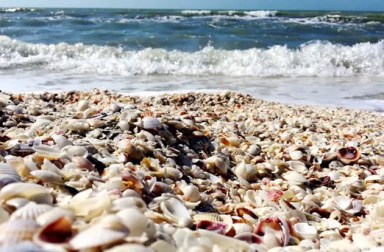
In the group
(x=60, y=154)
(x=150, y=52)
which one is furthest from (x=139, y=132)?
(x=150, y=52)

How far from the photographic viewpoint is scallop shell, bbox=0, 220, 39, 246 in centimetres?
107

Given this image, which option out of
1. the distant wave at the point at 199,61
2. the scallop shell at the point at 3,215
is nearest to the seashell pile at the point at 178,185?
the scallop shell at the point at 3,215

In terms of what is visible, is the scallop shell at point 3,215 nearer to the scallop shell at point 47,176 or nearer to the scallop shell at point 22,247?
the scallop shell at point 22,247

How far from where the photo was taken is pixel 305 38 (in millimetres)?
17031

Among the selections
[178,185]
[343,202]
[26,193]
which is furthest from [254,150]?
[26,193]

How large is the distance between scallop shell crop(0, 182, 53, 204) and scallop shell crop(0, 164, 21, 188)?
0.20 feet

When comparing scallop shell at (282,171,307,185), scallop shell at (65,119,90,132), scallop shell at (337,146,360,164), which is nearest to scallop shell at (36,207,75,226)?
scallop shell at (65,119,90,132)

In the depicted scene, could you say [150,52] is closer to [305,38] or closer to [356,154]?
[305,38]

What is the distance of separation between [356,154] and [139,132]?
1698 millimetres

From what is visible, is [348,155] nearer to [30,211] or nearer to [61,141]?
[61,141]

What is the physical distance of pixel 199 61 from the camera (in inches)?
466

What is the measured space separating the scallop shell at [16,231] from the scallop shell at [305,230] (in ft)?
3.88

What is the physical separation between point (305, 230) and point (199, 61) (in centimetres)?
1018

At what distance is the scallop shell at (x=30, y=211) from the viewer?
1185 mm
